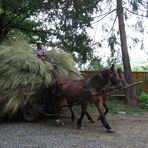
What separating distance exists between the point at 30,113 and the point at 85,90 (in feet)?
5.94

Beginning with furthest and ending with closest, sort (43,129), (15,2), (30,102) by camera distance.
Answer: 1. (15,2)
2. (30,102)
3. (43,129)

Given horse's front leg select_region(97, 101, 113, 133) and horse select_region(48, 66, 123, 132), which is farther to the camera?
horse select_region(48, 66, 123, 132)

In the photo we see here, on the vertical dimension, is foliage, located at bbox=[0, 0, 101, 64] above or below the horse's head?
above

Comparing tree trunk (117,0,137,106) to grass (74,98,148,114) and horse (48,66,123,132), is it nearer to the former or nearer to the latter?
grass (74,98,148,114)

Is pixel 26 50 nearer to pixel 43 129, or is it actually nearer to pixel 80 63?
pixel 43 129

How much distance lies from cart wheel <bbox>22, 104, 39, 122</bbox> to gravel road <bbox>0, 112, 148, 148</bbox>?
18 cm

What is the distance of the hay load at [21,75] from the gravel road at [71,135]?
67cm

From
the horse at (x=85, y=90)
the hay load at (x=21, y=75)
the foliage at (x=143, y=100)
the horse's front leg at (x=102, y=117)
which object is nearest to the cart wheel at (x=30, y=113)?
the hay load at (x=21, y=75)

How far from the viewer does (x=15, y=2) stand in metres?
15.3

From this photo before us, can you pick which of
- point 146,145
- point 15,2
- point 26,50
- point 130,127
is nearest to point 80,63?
point 15,2

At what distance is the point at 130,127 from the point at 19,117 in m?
3.23

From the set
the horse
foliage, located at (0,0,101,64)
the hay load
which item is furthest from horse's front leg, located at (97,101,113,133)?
foliage, located at (0,0,101,64)

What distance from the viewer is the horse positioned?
10.9 meters

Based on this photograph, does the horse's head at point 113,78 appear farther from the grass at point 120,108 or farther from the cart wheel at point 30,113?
the grass at point 120,108
